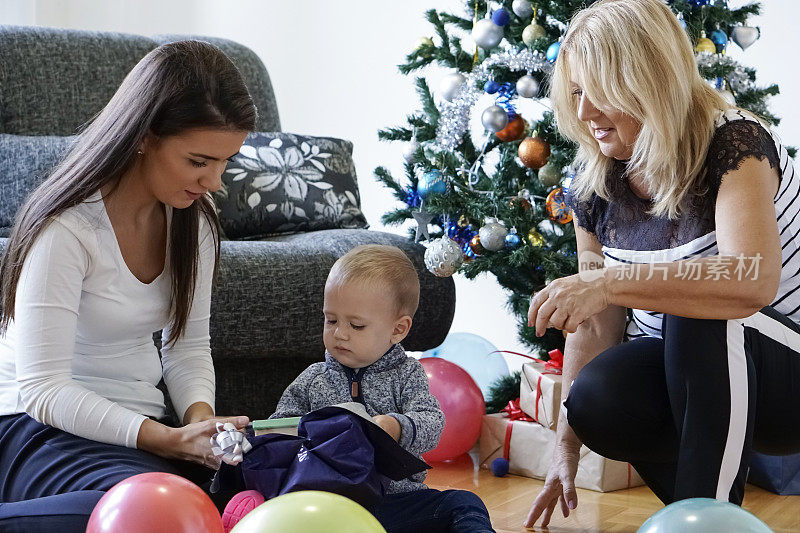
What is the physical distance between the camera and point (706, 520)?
3.42ft

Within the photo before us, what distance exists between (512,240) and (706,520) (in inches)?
51.0

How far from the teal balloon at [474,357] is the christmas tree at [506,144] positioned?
16cm

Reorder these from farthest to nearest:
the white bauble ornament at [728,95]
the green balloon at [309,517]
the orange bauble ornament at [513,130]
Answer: the orange bauble ornament at [513,130]
the white bauble ornament at [728,95]
the green balloon at [309,517]

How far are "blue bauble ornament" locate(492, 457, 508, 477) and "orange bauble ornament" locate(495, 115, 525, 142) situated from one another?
32.6 inches

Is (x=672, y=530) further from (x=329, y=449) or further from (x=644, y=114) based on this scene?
(x=644, y=114)

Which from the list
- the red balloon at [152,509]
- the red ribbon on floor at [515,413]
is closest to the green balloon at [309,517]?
the red balloon at [152,509]

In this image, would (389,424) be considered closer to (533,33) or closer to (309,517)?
(309,517)

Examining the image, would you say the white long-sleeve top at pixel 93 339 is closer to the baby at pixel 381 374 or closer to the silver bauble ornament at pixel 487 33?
the baby at pixel 381 374

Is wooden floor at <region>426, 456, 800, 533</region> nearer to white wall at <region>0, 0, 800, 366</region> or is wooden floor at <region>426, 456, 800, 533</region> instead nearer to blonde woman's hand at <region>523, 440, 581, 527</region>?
blonde woman's hand at <region>523, 440, 581, 527</region>

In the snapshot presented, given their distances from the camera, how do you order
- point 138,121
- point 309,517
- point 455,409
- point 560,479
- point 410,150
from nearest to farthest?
point 309,517 → point 138,121 → point 560,479 → point 455,409 → point 410,150

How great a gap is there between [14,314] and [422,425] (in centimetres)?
61

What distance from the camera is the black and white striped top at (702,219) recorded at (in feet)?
4.45

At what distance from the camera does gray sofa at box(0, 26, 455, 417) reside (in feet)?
6.23

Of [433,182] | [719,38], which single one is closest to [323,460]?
[433,182]
